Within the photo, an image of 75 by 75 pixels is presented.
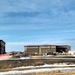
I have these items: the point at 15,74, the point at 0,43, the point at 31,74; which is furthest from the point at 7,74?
the point at 0,43

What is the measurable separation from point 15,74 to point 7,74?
1.04m

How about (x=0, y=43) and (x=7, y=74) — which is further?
(x=0, y=43)

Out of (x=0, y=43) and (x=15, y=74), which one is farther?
(x=0, y=43)

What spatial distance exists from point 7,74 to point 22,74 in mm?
1965

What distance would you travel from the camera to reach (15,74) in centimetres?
3178

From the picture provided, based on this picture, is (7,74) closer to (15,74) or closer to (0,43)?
(15,74)

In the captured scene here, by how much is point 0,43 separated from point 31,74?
127 metres

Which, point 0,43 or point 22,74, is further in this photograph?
point 0,43

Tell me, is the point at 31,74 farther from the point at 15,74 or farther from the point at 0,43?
the point at 0,43

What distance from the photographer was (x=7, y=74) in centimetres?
3170

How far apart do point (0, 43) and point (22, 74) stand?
12649 cm

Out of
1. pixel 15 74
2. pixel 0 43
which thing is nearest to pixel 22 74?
pixel 15 74

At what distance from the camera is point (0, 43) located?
513 ft

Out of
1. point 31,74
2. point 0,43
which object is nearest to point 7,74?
point 31,74
